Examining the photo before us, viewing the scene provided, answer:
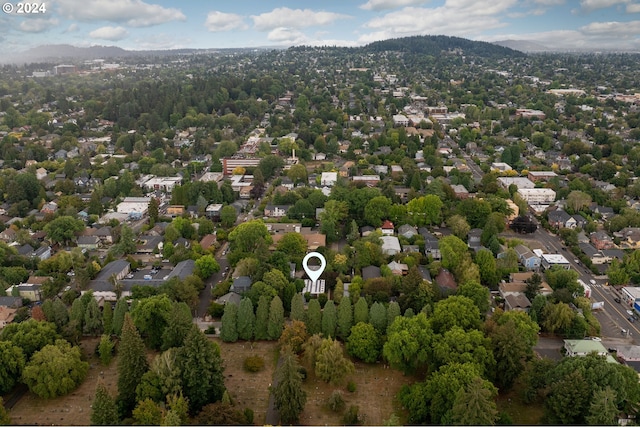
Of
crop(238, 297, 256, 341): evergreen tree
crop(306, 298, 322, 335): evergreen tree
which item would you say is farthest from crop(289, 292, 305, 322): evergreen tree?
crop(238, 297, 256, 341): evergreen tree

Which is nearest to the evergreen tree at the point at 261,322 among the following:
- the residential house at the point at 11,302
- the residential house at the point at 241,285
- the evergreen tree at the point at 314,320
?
the evergreen tree at the point at 314,320

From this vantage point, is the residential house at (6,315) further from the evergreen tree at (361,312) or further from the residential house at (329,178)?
→ the residential house at (329,178)

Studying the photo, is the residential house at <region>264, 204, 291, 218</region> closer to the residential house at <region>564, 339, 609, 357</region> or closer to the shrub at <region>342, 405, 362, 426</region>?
the shrub at <region>342, 405, 362, 426</region>

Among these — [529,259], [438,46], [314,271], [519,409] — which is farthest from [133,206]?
[438,46]

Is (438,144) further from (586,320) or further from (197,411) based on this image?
(197,411)

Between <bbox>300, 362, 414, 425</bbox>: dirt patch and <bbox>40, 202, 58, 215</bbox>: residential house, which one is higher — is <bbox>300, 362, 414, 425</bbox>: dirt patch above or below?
below

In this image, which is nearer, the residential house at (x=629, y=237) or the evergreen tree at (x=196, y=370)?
the evergreen tree at (x=196, y=370)

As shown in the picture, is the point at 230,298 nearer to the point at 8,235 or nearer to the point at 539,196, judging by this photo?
the point at 8,235
